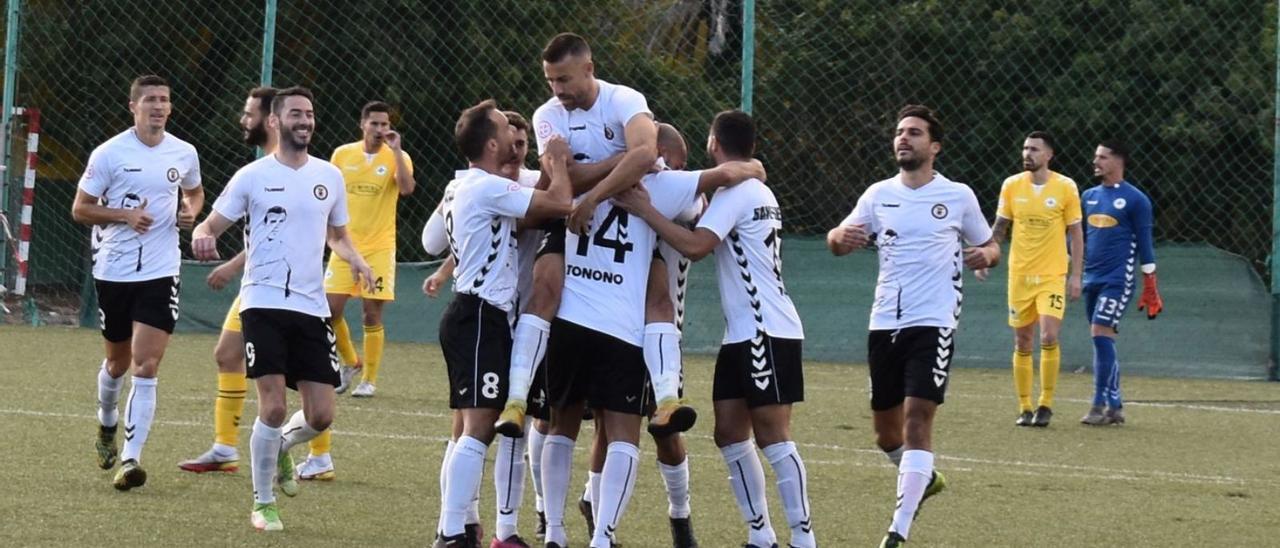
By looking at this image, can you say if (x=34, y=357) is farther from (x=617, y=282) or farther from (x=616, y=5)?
(x=617, y=282)

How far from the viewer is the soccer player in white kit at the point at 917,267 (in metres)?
7.86

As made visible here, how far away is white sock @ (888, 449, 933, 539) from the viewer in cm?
752

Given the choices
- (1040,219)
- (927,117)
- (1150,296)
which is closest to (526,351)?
(927,117)

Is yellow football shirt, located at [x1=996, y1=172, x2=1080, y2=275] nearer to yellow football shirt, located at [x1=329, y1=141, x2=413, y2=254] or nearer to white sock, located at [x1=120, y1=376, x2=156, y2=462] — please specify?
yellow football shirt, located at [x1=329, y1=141, x2=413, y2=254]

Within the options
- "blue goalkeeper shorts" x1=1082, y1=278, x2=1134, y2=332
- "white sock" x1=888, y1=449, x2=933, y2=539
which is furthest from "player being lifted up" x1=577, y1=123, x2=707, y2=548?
"blue goalkeeper shorts" x1=1082, y1=278, x2=1134, y2=332

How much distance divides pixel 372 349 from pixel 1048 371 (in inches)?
183

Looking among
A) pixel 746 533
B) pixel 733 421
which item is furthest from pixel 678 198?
pixel 746 533

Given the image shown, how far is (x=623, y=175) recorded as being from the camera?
6852mm

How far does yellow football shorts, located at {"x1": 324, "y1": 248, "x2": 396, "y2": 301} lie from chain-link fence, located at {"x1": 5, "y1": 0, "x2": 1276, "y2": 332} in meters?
6.35

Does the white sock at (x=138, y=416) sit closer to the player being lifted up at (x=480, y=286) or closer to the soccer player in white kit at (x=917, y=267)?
the player being lifted up at (x=480, y=286)

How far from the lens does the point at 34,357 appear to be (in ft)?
50.4

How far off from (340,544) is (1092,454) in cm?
538

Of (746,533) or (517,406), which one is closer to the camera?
(517,406)

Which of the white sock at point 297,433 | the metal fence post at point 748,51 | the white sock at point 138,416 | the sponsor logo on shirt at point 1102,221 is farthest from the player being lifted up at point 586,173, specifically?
the metal fence post at point 748,51
